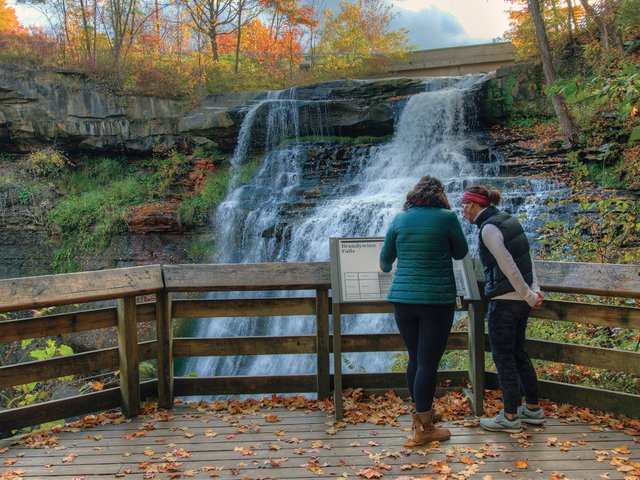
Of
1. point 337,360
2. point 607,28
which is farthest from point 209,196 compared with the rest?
point 337,360

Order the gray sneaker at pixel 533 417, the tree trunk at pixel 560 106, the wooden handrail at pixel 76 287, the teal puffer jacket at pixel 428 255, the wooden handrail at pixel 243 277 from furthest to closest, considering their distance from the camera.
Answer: the tree trunk at pixel 560 106, the wooden handrail at pixel 243 277, the gray sneaker at pixel 533 417, the wooden handrail at pixel 76 287, the teal puffer jacket at pixel 428 255

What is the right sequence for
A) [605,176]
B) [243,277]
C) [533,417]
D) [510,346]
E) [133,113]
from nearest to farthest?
1. [510,346]
2. [533,417]
3. [243,277]
4. [605,176]
5. [133,113]

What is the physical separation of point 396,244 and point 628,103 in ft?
9.48

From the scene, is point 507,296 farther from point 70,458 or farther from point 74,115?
point 74,115

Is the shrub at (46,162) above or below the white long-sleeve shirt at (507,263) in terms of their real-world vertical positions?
above

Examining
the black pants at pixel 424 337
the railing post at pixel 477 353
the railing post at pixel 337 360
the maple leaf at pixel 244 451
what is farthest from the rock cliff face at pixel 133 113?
the maple leaf at pixel 244 451

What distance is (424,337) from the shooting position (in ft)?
12.1

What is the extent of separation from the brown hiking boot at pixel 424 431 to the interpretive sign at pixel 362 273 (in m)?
0.91

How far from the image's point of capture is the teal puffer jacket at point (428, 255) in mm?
3629

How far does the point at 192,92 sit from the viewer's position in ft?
63.2

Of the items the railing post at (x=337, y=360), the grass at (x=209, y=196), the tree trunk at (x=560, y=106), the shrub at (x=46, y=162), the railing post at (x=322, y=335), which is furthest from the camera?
the shrub at (x=46, y=162)

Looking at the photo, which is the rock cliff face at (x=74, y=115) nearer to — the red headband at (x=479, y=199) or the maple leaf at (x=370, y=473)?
the red headband at (x=479, y=199)

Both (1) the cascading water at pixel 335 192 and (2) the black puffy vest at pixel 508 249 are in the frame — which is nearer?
(2) the black puffy vest at pixel 508 249

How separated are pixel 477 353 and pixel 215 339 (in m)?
2.17
